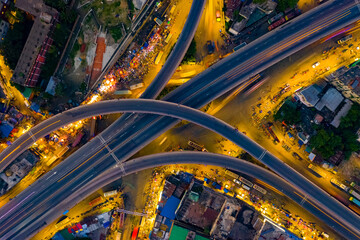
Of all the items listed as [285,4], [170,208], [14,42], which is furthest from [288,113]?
[14,42]

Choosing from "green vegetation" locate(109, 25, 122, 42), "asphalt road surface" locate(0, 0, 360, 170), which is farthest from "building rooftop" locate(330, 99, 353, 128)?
"green vegetation" locate(109, 25, 122, 42)

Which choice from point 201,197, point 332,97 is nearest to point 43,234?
point 201,197

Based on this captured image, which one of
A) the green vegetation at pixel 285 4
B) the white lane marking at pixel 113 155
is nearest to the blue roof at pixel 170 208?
the white lane marking at pixel 113 155

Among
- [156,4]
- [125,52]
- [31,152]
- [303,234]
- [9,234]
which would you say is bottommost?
[9,234]

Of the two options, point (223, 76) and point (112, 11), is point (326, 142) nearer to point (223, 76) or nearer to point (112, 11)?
point (223, 76)

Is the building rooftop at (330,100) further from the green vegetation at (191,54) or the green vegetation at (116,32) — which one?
the green vegetation at (116,32)

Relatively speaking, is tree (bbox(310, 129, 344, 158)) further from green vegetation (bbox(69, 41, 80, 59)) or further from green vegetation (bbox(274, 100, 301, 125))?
green vegetation (bbox(69, 41, 80, 59))

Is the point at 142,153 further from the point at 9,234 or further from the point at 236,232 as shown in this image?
the point at 9,234
